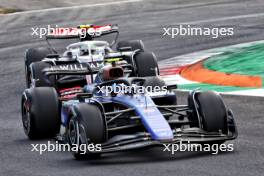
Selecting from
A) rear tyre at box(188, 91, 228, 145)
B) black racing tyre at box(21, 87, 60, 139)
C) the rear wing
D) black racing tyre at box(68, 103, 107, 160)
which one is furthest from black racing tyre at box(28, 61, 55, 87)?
rear tyre at box(188, 91, 228, 145)

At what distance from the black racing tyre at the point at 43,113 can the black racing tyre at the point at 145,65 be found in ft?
12.2

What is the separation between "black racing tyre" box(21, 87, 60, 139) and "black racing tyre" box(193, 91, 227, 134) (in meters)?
2.36

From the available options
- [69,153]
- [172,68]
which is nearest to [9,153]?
[69,153]

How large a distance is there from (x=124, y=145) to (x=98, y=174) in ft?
3.09

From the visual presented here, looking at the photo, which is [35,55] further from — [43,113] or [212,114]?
[212,114]

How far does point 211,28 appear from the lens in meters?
27.1

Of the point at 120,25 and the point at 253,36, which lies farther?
the point at 120,25

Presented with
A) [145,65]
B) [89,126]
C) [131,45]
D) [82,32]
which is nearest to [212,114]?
[89,126]

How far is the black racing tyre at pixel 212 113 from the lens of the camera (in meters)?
12.3

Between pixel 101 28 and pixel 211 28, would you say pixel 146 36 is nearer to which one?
pixel 211 28

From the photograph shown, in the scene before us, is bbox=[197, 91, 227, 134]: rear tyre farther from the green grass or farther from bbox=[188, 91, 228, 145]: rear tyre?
the green grass

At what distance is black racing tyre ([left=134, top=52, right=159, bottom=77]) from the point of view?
57.4 feet

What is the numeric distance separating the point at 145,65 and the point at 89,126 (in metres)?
5.58

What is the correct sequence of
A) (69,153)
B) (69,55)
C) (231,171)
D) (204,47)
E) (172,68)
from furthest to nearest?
(204,47) < (172,68) < (69,55) < (69,153) < (231,171)
